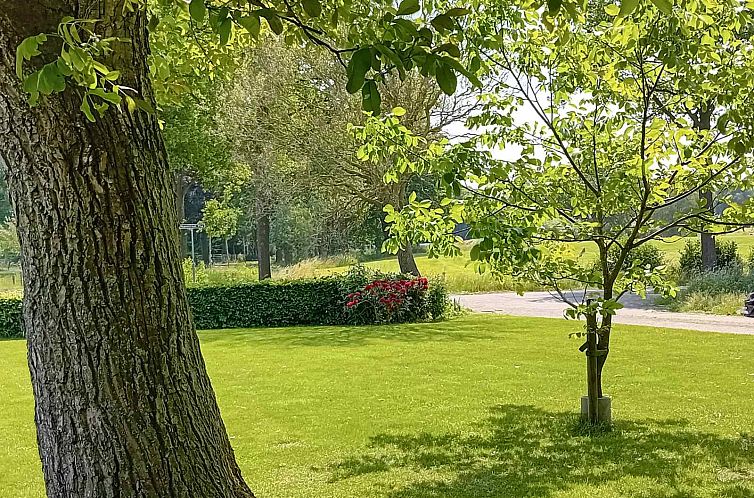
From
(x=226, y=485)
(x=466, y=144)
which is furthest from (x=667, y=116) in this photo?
(x=226, y=485)

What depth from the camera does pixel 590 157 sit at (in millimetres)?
5367

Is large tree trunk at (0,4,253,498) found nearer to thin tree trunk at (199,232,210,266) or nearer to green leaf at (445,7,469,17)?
green leaf at (445,7,469,17)

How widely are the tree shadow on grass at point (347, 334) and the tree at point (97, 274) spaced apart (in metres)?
9.34

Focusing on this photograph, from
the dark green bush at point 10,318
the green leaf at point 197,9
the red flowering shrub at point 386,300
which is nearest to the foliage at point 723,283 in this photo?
the red flowering shrub at point 386,300

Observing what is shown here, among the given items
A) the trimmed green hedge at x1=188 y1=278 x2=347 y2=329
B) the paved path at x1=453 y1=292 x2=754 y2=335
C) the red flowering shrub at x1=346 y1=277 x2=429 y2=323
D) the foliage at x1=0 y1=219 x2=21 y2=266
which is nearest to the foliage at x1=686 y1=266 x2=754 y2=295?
the paved path at x1=453 y1=292 x2=754 y2=335

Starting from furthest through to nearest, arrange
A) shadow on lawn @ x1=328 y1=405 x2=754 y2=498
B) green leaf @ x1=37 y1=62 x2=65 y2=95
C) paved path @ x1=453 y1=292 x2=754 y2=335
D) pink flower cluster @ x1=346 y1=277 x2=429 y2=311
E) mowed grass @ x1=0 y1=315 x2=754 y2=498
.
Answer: pink flower cluster @ x1=346 y1=277 x2=429 y2=311
paved path @ x1=453 y1=292 x2=754 y2=335
mowed grass @ x1=0 y1=315 x2=754 y2=498
shadow on lawn @ x1=328 y1=405 x2=754 y2=498
green leaf @ x1=37 y1=62 x2=65 y2=95

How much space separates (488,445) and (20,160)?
14.2 feet

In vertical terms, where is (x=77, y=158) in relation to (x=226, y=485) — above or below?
above

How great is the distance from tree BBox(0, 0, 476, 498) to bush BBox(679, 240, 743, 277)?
2008 cm

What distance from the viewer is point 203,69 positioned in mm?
5816

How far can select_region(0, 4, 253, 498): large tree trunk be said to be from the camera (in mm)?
2068

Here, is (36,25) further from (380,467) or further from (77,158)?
(380,467)

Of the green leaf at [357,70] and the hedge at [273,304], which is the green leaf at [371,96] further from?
the hedge at [273,304]

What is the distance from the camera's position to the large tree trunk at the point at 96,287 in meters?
2.07
